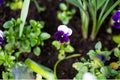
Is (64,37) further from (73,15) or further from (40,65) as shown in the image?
(73,15)

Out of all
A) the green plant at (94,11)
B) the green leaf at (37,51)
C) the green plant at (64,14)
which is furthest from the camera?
the green plant at (64,14)

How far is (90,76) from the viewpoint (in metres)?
1.24

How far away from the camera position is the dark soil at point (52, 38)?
1.48 metres

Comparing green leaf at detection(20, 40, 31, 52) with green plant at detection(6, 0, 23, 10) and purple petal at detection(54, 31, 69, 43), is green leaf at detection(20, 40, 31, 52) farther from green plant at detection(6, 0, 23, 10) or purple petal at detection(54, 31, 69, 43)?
green plant at detection(6, 0, 23, 10)

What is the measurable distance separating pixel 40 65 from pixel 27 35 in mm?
142

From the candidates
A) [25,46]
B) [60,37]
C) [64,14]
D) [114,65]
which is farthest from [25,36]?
[114,65]

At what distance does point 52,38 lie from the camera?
1.58 m

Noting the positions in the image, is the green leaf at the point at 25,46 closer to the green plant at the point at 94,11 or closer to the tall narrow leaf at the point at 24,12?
the tall narrow leaf at the point at 24,12

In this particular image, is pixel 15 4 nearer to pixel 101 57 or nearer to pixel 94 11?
pixel 94 11

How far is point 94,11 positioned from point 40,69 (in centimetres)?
34

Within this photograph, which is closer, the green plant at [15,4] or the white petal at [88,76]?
the white petal at [88,76]

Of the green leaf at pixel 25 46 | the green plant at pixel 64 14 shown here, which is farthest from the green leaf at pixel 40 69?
the green plant at pixel 64 14

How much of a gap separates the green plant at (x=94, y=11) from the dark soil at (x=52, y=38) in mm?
48

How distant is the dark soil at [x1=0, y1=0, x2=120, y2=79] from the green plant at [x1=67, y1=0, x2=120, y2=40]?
0.16ft
